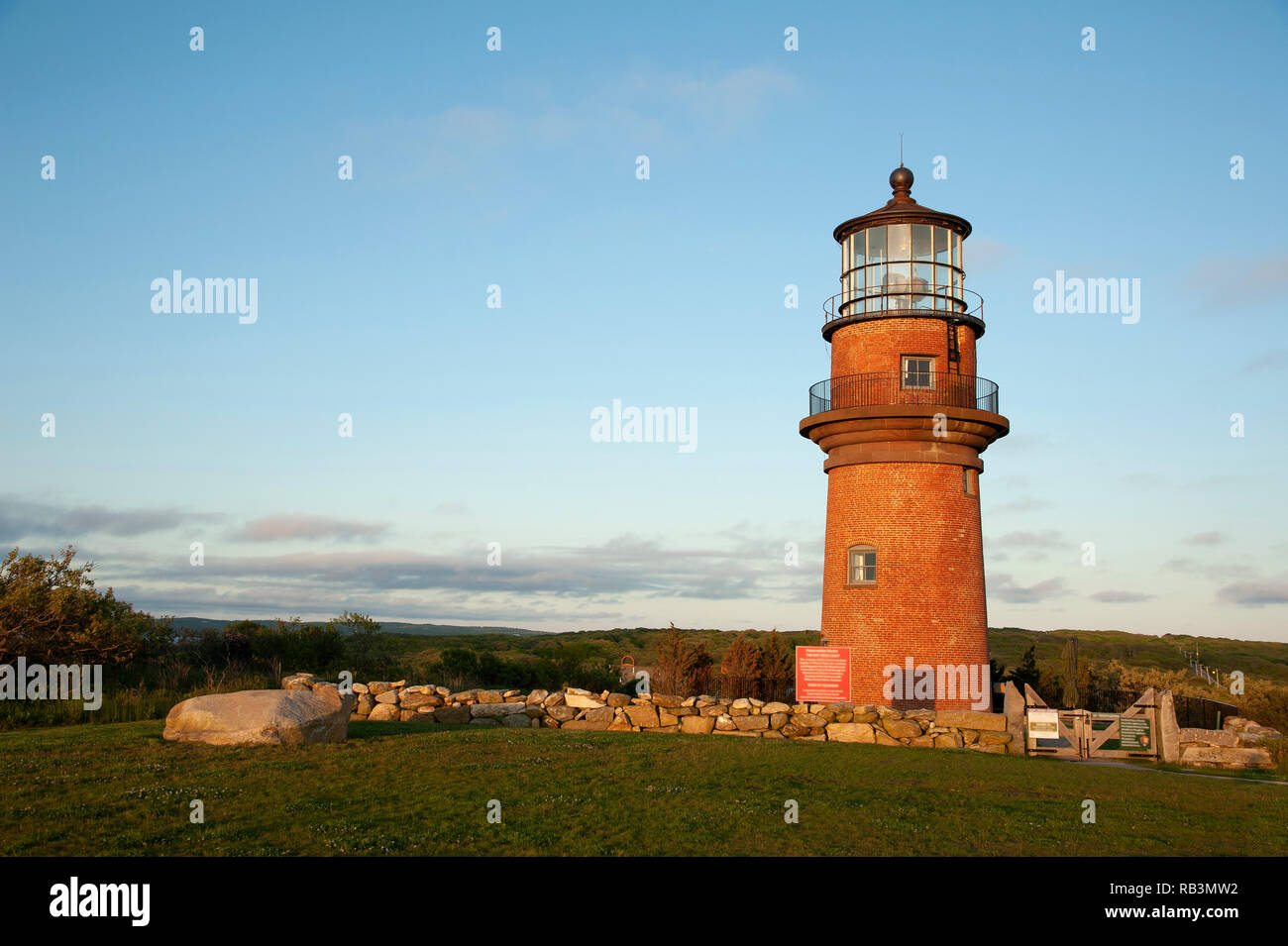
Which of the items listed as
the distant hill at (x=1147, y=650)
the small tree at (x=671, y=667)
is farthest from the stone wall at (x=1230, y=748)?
the distant hill at (x=1147, y=650)

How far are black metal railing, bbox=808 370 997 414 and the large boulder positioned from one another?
15.8 meters

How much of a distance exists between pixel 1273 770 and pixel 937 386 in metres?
11.2

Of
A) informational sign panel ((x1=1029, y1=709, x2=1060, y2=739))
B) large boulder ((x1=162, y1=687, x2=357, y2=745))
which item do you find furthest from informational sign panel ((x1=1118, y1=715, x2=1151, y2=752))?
large boulder ((x1=162, y1=687, x2=357, y2=745))

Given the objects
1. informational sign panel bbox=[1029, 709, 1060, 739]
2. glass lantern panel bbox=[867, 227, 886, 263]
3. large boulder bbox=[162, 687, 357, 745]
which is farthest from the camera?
glass lantern panel bbox=[867, 227, 886, 263]

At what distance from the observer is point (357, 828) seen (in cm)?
944

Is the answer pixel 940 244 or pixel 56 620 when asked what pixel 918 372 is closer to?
pixel 940 244

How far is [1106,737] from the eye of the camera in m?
21.1

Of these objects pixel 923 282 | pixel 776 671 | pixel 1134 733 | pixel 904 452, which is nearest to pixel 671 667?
pixel 776 671

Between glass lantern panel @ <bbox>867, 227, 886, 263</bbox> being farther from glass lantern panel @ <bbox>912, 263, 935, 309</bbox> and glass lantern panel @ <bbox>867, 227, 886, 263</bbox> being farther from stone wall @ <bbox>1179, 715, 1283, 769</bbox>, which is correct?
stone wall @ <bbox>1179, 715, 1283, 769</bbox>

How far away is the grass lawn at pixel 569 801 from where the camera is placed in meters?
9.23

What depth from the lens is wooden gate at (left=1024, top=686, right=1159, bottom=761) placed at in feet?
68.1

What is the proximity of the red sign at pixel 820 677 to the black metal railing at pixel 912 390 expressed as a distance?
21.5 ft

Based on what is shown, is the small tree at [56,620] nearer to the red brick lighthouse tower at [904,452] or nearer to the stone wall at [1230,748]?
the red brick lighthouse tower at [904,452]
